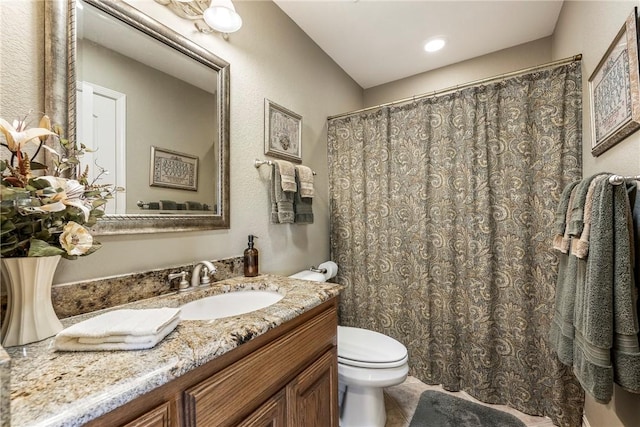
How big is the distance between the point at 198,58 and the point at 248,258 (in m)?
0.95

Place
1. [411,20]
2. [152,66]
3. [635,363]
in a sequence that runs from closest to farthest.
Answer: [635,363] < [152,66] < [411,20]

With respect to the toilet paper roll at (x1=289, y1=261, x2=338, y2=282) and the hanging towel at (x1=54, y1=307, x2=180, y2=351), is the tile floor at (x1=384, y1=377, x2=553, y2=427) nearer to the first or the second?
the toilet paper roll at (x1=289, y1=261, x2=338, y2=282)

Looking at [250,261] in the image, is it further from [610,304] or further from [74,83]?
[610,304]

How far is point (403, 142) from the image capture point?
1.91 metres

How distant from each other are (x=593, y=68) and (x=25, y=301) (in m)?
2.20

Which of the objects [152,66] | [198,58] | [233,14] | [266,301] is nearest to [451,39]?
[233,14]

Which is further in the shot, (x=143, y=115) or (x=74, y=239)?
(x=143, y=115)

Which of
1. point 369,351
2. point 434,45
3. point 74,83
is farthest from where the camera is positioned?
point 434,45

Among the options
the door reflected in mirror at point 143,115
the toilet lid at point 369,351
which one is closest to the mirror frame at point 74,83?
the door reflected in mirror at point 143,115

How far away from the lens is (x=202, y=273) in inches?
45.9

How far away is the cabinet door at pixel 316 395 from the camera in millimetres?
874

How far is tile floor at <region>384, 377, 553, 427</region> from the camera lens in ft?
4.89

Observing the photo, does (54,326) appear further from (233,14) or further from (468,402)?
(468,402)

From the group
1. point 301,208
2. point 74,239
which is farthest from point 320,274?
point 74,239
